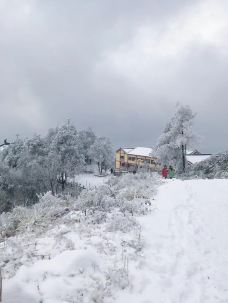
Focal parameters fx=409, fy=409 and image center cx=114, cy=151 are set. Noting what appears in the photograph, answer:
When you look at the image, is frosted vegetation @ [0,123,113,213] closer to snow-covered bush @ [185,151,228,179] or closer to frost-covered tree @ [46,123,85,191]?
frost-covered tree @ [46,123,85,191]

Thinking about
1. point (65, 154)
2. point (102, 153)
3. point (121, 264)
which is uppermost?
point (102, 153)

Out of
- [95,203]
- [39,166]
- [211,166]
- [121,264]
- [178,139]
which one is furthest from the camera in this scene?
[39,166]

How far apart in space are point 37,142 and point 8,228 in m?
55.2

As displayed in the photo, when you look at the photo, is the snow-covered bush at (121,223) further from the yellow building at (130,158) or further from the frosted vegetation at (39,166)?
the yellow building at (130,158)

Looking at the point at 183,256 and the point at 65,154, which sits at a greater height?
the point at 65,154

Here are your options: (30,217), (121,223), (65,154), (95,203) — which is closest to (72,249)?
(121,223)

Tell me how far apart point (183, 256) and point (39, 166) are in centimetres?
4872

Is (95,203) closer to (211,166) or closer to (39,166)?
(211,166)

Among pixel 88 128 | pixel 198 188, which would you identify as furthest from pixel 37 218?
pixel 88 128

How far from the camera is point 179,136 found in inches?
2167

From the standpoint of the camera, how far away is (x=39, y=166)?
5728 centimetres

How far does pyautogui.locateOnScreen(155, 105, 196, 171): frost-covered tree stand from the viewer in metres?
54.6

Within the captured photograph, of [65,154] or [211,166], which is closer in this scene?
[211,166]

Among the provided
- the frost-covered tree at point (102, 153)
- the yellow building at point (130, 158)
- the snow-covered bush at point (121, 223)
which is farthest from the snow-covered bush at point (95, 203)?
the yellow building at point (130, 158)
